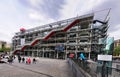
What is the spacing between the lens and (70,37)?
4778cm

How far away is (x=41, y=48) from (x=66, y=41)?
44.4 feet

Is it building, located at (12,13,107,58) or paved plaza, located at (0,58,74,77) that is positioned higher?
building, located at (12,13,107,58)

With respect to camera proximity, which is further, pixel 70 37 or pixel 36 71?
pixel 70 37

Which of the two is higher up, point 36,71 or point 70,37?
point 70,37

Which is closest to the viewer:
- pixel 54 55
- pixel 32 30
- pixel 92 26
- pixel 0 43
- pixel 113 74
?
pixel 113 74

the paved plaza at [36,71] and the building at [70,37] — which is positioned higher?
the building at [70,37]

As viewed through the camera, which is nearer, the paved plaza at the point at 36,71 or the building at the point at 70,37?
the paved plaza at the point at 36,71

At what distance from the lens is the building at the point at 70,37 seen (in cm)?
4103

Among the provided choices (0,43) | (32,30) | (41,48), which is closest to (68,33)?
(41,48)

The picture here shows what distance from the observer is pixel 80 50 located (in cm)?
4388

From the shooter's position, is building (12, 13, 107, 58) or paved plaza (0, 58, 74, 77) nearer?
paved plaza (0, 58, 74, 77)

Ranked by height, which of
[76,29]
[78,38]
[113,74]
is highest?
[76,29]

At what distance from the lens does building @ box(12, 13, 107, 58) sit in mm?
41031

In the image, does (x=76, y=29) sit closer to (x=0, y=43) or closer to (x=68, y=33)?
(x=68, y=33)
